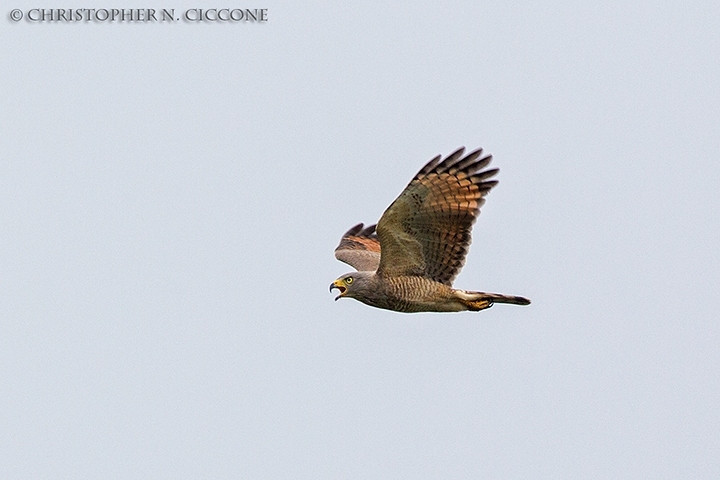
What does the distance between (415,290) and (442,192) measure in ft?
4.42

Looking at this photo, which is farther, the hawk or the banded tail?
the banded tail

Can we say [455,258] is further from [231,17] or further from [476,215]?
[231,17]

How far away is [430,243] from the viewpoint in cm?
1958

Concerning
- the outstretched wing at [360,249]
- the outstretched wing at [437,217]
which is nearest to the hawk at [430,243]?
the outstretched wing at [437,217]

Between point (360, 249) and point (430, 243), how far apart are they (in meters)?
3.39

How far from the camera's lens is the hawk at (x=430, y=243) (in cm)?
1914

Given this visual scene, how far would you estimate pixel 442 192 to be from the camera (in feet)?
63.0

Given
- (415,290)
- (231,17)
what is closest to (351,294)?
(415,290)

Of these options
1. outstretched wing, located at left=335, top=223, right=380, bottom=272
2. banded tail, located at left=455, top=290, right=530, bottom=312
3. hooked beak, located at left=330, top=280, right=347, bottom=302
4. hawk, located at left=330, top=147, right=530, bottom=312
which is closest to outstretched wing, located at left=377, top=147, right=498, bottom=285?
hawk, located at left=330, top=147, right=530, bottom=312

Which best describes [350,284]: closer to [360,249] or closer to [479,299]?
[479,299]

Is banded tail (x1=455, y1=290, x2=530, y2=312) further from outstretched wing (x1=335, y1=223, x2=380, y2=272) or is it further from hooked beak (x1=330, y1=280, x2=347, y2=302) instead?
outstretched wing (x1=335, y1=223, x2=380, y2=272)

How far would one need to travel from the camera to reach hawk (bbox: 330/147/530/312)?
19.1 metres

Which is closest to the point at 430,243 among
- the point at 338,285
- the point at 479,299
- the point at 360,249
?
the point at 479,299

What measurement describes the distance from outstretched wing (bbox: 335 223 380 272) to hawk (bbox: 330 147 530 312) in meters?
1.64
